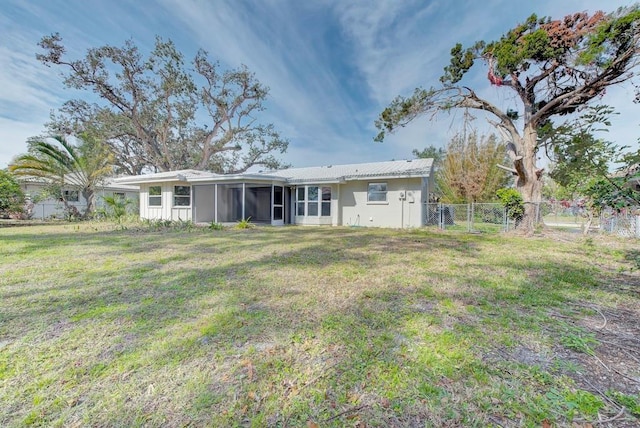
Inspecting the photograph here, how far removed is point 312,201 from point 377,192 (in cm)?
369

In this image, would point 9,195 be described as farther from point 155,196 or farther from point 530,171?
point 530,171

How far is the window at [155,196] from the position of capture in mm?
17447

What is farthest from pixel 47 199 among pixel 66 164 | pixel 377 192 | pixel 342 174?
pixel 377 192

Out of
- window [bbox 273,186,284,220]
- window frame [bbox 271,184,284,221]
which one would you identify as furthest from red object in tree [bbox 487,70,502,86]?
window [bbox 273,186,284,220]

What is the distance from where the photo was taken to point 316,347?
2.55 meters

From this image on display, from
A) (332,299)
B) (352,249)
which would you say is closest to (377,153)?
(352,249)

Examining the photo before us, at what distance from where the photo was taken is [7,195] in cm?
1409

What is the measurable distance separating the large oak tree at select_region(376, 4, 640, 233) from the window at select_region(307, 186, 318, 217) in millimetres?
4700

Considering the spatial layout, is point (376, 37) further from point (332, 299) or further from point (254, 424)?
point (254, 424)

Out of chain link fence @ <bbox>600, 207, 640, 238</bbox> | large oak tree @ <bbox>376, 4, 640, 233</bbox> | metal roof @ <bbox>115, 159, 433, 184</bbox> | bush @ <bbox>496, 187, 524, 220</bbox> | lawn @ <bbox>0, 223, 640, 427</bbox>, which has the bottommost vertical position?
lawn @ <bbox>0, 223, 640, 427</bbox>

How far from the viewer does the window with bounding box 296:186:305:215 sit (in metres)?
16.0

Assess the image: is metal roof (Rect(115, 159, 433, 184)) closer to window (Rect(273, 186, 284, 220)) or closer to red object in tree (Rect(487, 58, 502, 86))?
window (Rect(273, 186, 284, 220))

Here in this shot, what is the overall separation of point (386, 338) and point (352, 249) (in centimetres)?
493

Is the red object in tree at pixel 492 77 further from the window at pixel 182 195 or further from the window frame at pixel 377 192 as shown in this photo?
the window at pixel 182 195
